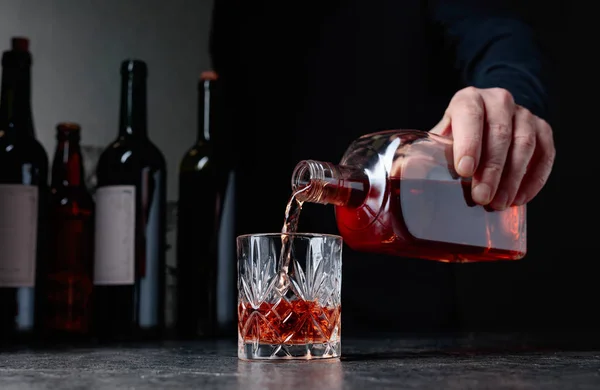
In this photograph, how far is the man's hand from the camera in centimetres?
105

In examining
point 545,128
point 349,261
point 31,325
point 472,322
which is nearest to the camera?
point 545,128

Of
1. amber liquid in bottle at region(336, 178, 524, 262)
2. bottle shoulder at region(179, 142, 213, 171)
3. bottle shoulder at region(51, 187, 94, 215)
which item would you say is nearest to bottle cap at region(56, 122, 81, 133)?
bottle shoulder at region(51, 187, 94, 215)

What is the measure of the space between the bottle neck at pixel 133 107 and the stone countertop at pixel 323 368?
0.47 meters

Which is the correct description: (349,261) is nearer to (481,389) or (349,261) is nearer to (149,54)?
(149,54)

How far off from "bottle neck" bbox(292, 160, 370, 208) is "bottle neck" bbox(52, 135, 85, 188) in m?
0.70

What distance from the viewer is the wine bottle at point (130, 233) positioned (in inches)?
54.1

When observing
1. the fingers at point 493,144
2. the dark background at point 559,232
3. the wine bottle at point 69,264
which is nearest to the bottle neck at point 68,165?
the wine bottle at point 69,264

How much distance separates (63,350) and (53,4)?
969mm

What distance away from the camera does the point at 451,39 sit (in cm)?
177

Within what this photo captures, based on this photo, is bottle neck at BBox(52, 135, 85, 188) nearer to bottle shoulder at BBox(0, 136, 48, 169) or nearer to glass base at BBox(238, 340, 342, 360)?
bottle shoulder at BBox(0, 136, 48, 169)

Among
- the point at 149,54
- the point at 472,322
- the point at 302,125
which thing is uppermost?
the point at 149,54

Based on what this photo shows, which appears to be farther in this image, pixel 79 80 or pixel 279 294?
pixel 79 80

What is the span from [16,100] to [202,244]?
0.44 metres

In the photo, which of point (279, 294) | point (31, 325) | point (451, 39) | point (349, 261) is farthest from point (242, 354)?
point (451, 39)
